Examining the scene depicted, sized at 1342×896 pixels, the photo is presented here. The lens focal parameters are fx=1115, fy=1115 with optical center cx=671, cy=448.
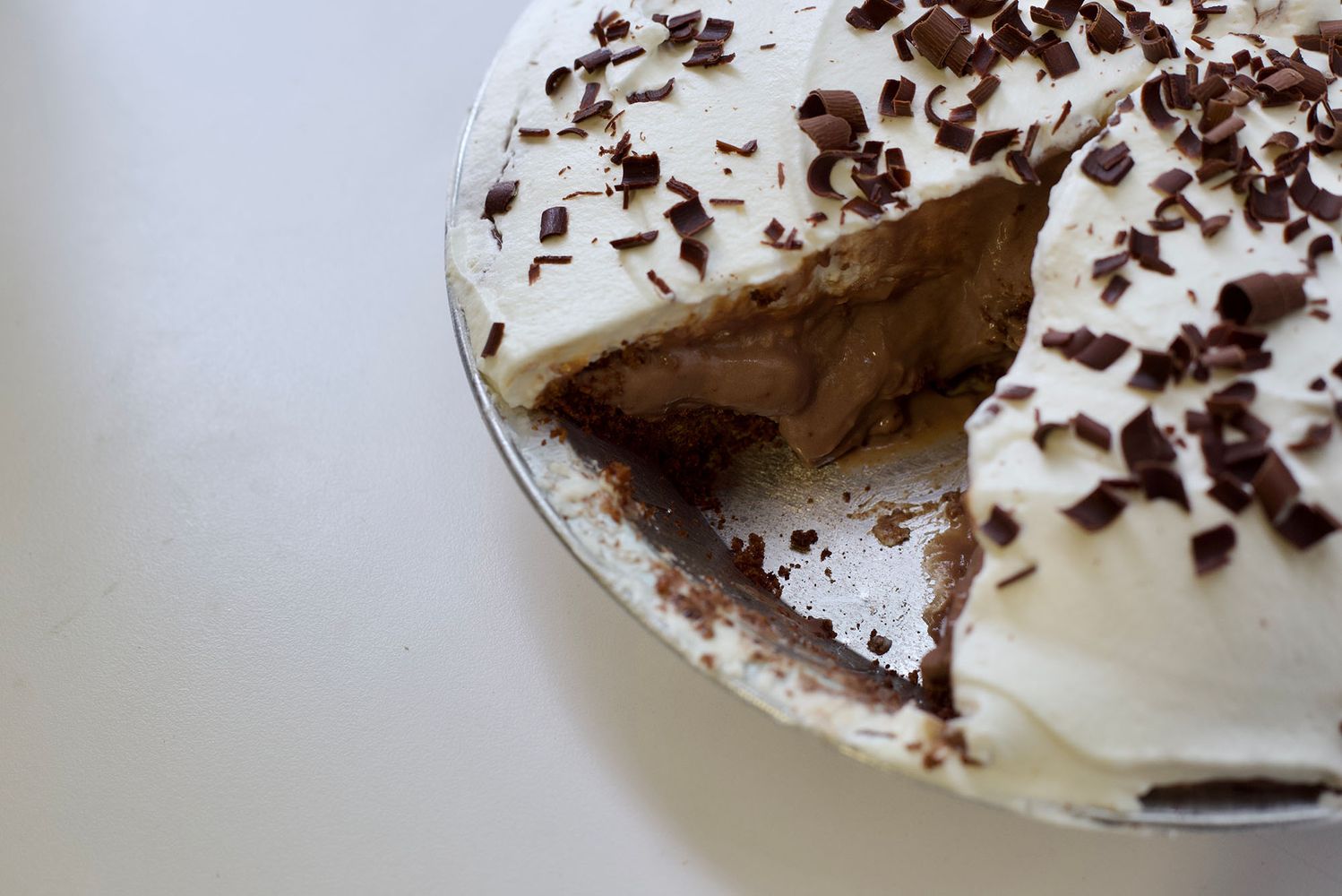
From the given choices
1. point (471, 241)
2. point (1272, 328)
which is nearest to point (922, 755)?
point (1272, 328)

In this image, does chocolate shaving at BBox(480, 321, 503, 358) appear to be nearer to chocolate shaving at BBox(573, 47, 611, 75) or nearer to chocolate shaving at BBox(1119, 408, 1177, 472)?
chocolate shaving at BBox(573, 47, 611, 75)

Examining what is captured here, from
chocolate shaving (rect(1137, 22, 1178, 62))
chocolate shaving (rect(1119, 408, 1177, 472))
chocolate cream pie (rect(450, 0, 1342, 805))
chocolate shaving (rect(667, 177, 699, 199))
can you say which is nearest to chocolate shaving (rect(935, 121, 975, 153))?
chocolate cream pie (rect(450, 0, 1342, 805))

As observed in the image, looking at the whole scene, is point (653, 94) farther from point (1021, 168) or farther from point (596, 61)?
point (1021, 168)

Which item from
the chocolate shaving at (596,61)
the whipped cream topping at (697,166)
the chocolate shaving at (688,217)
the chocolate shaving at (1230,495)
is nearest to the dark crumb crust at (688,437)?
the whipped cream topping at (697,166)

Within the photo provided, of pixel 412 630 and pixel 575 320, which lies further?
pixel 412 630

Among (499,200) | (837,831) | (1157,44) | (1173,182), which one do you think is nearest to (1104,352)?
(1173,182)

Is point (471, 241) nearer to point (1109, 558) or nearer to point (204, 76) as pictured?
point (1109, 558)
